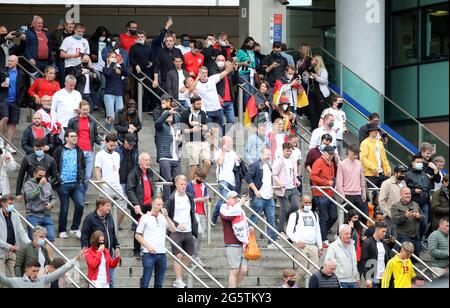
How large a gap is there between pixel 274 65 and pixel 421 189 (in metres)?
4.83

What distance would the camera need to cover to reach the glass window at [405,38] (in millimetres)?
28906

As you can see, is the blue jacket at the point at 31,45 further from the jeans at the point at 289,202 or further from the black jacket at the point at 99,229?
the black jacket at the point at 99,229

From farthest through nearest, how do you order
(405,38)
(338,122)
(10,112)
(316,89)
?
(405,38) → (316,89) → (338,122) → (10,112)

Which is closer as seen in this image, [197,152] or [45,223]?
[45,223]

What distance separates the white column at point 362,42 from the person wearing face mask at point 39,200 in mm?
10974

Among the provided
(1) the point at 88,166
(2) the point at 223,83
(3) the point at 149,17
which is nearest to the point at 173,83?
(2) the point at 223,83

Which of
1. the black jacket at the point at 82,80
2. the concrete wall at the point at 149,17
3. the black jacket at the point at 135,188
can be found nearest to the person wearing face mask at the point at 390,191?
the black jacket at the point at 135,188

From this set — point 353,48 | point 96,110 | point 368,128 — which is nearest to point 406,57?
point 353,48

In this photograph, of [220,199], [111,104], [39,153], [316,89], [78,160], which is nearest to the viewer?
[39,153]

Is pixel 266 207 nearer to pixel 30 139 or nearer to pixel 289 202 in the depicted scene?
Result: pixel 289 202

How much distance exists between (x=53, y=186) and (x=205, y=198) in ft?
7.52

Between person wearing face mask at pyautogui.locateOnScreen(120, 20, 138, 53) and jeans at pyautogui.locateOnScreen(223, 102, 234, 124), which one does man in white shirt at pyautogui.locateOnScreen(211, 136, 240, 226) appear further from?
person wearing face mask at pyautogui.locateOnScreen(120, 20, 138, 53)

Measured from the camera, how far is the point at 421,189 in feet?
72.2
